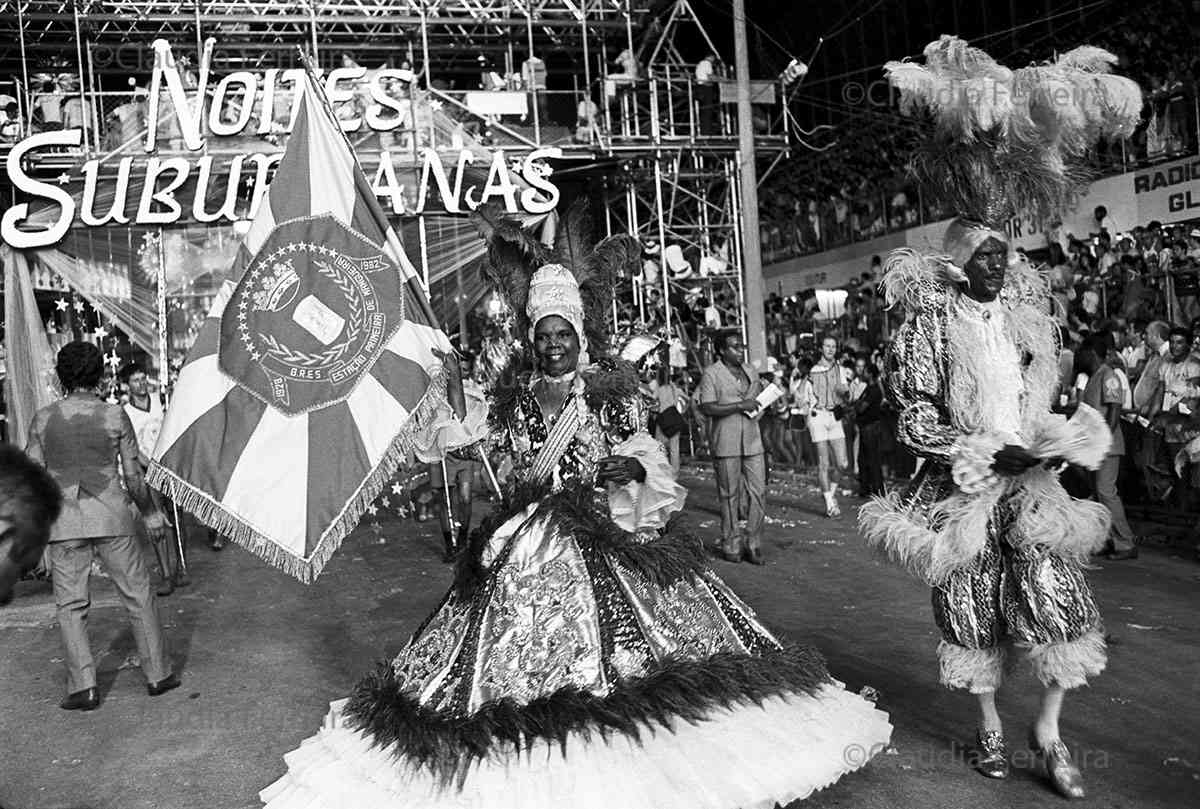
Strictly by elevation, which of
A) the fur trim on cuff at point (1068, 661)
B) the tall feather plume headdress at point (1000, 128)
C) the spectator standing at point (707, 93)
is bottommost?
the fur trim on cuff at point (1068, 661)

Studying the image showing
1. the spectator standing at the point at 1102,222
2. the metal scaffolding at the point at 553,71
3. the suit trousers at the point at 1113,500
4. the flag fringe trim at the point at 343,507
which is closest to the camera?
the flag fringe trim at the point at 343,507

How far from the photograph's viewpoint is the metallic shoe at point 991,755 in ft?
14.2

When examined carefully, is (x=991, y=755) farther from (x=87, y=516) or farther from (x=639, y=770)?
(x=87, y=516)

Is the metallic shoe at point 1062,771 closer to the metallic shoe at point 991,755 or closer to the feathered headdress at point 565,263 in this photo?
the metallic shoe at point 991,755

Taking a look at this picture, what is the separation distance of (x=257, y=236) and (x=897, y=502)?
298 cm

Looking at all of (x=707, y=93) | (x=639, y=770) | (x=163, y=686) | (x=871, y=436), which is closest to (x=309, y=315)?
(x=639, y=770)

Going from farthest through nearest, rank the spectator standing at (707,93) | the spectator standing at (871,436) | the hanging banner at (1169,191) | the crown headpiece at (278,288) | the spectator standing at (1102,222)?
1. the spectator standing at (707,93)
2. the spectator standing at (1102,222)
3. the hanging banner at (1169,191)
4. the spectator standing at (871,436)
5. the crown headpiece at (278,288)

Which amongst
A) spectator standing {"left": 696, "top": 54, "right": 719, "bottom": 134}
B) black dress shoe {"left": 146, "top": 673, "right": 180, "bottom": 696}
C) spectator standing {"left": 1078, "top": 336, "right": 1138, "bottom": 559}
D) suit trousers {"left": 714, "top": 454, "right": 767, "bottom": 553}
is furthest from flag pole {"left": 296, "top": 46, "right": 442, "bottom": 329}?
spectator standing {"left": 696, "top": 54, "right": 719, "bottom": 134}

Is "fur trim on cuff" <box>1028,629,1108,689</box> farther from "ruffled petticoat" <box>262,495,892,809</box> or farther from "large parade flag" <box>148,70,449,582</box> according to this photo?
"large parade flag" <box>148,70,449,582</box>

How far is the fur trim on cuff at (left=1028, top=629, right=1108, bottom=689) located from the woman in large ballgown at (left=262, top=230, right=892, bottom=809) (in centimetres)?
59

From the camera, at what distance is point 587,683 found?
12.5 feet

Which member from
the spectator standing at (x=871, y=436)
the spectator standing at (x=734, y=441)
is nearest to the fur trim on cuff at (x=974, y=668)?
the spectator standing at (x=734, y=441)

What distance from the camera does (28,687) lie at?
262 inches

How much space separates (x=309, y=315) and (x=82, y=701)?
8.80 feet
